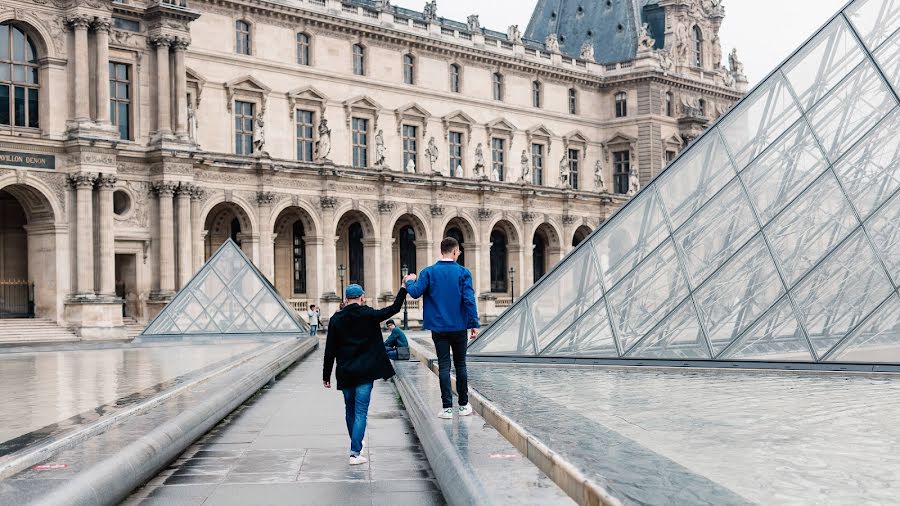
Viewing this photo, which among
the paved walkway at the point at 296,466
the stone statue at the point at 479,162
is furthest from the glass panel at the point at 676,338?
the stone statue at the point at 479,162

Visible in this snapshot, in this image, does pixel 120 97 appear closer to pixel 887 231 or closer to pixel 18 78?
pixel 18 78

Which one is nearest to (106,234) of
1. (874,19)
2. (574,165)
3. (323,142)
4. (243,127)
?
(243,127)

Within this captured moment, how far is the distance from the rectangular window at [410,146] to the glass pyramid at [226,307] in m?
24.2

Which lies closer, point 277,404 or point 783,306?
point 277,404

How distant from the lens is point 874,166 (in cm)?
1655

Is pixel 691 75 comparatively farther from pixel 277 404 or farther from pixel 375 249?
pixel 277 404

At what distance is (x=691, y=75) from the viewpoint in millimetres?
69188

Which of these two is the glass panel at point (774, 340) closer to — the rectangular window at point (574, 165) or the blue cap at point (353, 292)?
the blue cap at point (353, 292)

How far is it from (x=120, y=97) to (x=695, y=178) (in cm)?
2846

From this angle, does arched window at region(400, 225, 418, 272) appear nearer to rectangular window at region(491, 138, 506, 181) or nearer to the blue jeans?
rectangular window at region(491, 138, 506, 181)

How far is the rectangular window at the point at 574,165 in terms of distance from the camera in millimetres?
66438

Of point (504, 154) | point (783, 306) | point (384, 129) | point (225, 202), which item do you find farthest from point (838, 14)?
point (504, 154)

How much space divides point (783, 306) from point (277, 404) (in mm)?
7141

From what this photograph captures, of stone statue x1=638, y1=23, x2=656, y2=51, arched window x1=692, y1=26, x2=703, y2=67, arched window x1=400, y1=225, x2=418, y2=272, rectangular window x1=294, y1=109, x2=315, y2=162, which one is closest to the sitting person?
rectangular window x1=294, y1=109, x2=315, y2=162
